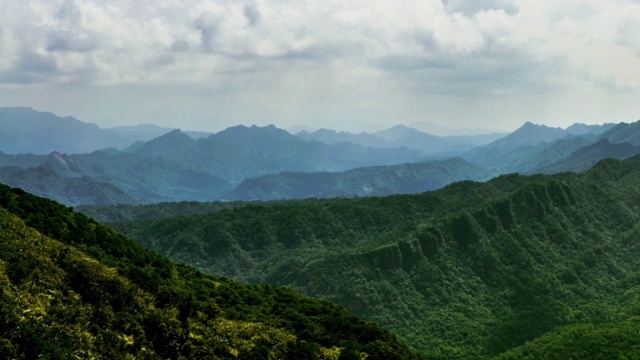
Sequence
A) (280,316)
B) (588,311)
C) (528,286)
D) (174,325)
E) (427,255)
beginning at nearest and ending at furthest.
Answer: (174,325), (280,316), (588,311), (528,286), (427,255)

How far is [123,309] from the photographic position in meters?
50.4

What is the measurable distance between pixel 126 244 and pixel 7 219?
14.2 metres

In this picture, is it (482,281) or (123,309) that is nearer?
(123,309)

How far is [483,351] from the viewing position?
138 metres

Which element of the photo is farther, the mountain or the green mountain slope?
the mountain

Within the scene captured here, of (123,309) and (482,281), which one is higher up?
(123,309)

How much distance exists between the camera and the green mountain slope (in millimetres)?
44344

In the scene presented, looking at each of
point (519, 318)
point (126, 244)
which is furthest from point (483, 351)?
point (126, 244)

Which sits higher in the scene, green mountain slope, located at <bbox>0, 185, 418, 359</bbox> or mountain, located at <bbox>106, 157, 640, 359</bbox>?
green mountain slope, located at <bbox>0, 185, 418, 359</bbox>

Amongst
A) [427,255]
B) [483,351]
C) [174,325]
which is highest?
[174,325]

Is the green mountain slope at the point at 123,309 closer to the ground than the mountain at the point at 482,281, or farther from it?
farther from it

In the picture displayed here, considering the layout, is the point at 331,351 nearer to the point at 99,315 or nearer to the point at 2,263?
the point at 99,315

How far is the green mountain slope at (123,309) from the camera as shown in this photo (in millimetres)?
44344

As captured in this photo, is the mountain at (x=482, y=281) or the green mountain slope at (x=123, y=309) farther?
the mountain at (x=482, y=281)
